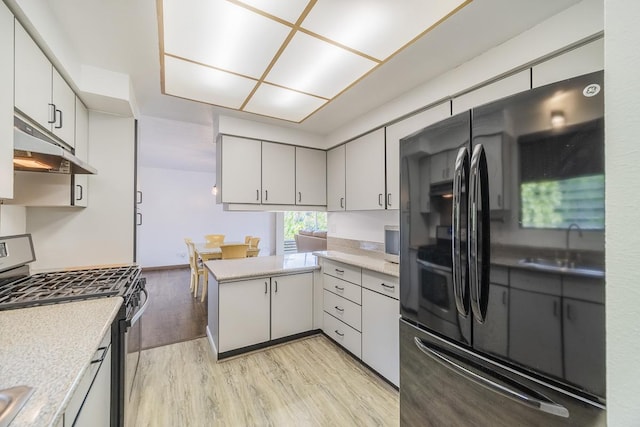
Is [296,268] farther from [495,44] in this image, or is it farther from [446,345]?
[495,44]

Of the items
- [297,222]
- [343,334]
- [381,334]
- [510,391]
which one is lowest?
[343,334]

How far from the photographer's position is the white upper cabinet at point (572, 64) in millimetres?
1261

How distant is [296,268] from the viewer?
2.72m

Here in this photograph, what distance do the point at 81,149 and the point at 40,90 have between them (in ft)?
2.67

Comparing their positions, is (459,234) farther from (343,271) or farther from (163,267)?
(163,267)

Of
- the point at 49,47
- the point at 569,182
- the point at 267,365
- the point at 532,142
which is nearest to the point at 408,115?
the point at 532,142

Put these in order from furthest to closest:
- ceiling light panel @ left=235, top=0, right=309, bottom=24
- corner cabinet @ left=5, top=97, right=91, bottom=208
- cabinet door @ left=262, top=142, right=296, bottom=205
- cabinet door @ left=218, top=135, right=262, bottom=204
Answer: cabinet door @ left=262, top=142, right=296, bottom=205 < cabinet door @ left=218, top=135, right=262, bottom=204 < corner cabinet @ left=5, top=97, right=91, bottom=208 < ceiling light panel @ left=235, top=0, right=309, bottom=24

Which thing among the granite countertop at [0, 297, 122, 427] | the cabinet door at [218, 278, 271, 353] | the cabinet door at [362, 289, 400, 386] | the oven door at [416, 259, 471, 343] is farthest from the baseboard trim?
the oven door at [416, 259, 471, 343]

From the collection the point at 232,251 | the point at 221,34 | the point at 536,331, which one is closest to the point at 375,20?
the point at 221,34

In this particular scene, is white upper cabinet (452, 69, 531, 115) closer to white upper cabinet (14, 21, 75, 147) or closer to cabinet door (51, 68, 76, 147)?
white upper cabinet (14, 21, 75, 147)

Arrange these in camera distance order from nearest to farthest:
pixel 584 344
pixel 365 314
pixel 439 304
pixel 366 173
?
pixel 584 344 < pixel 439 304 < pixel 365 314 < pixel 366 173

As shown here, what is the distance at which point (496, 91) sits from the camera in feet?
5.36

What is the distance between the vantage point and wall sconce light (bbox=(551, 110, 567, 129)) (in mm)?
840

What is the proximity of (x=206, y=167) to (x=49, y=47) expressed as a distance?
16.1 ft
